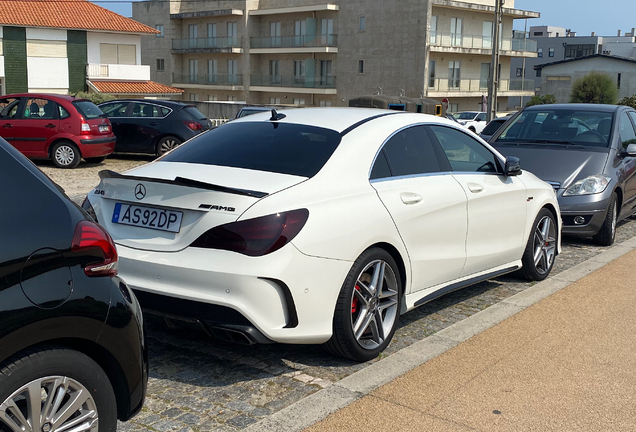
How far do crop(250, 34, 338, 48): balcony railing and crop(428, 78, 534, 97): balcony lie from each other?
9.58 meters

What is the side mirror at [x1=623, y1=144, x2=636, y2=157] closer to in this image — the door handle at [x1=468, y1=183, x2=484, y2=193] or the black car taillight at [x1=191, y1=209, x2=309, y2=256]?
the door handle at [x1=468, y1=183, x2=484, y2=193]

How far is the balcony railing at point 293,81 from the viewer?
61.4 meters

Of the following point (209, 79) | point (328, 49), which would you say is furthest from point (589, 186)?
point (209, 79)

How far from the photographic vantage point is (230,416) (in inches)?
157

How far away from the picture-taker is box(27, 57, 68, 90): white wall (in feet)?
160

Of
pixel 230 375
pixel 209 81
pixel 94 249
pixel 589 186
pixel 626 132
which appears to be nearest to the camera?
pixel 94 249

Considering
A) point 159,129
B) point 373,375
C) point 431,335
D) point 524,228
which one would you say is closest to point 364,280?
point 373,375

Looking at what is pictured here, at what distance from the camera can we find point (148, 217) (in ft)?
14.8

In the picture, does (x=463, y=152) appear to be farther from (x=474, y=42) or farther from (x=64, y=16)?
(x=474, y=42)

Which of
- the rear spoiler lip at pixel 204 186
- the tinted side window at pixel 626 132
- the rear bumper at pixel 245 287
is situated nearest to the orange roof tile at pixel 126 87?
the tinted side window at pixel 626 132

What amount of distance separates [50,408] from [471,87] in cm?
5924

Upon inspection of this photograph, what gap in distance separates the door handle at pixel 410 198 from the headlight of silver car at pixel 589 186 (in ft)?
14.5

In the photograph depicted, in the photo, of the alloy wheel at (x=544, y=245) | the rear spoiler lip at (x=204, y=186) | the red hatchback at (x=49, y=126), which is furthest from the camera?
the red hatchback at (x=49, y=126)

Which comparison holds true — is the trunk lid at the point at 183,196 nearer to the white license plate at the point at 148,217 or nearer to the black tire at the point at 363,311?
the white license plate at the point at 148,217
